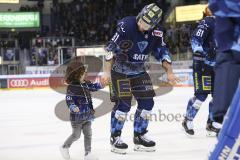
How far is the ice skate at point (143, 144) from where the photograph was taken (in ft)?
16.8

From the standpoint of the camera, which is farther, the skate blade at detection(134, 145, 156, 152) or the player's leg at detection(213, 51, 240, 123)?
the skate blade at detection(134, 145, 156, 152)

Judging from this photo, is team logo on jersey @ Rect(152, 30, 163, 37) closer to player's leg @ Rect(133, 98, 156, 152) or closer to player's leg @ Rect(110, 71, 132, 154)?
player's leg @ Rect(110, 71, 132, 154)

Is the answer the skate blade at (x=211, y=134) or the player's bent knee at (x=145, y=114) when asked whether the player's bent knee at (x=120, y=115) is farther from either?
the skate blade at (x=211, y=134)

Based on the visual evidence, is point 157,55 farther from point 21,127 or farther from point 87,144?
point 21,127

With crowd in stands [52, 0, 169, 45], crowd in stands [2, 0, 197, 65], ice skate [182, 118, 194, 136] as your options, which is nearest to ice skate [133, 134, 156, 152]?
ice skate [182, 118, 194, 136]

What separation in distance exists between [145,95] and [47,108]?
5509 millimetres

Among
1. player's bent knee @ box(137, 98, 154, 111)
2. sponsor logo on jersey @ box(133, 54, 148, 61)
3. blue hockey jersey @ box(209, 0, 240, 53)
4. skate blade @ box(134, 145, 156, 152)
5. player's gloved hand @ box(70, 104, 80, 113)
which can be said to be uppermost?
blue hockey jersey @ box(209, 0, 240, 53)

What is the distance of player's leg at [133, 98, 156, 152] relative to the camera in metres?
5.12

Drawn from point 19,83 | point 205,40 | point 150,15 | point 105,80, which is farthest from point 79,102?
point 19,83

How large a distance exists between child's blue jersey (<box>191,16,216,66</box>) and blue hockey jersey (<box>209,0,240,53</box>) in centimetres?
328

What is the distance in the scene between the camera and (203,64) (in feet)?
19.3

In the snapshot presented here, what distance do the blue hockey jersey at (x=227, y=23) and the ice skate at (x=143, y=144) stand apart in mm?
2977

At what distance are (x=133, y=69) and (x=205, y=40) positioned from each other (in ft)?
3.54

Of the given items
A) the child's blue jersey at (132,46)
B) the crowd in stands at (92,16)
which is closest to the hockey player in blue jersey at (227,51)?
the child's blue jersey at (132,46)
